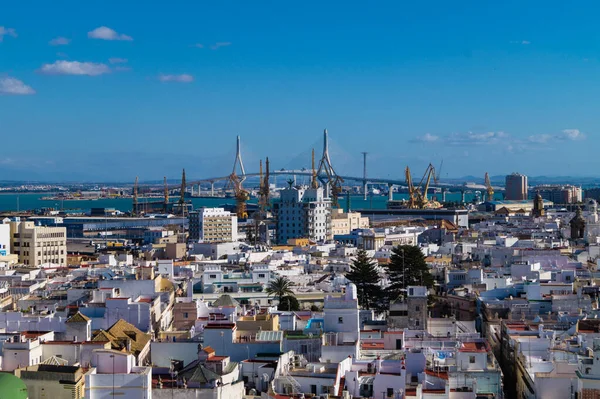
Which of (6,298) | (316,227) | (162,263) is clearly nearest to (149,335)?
(6,298)

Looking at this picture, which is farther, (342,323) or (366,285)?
(366,285)

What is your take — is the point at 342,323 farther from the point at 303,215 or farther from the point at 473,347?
the point at 303,215

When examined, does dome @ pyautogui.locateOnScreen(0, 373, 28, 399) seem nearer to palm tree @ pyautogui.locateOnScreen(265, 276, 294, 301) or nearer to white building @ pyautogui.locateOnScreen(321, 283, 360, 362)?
white building @ pyautogui.locateOnScreen(321, 283, 360, 362)

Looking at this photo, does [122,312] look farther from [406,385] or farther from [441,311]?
[441,311]

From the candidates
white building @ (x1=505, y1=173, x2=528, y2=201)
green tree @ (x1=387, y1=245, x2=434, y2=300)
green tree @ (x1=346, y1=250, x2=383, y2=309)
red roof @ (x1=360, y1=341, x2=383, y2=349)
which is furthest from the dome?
white building @ (x1=505, y1=173, x2=528, y2=201)

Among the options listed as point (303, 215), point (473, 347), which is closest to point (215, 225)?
point (303, 215)

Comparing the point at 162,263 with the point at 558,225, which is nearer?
the point at 162,263

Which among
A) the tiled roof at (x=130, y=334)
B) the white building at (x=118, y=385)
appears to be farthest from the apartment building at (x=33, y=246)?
the white building at (x=118, y=385)
